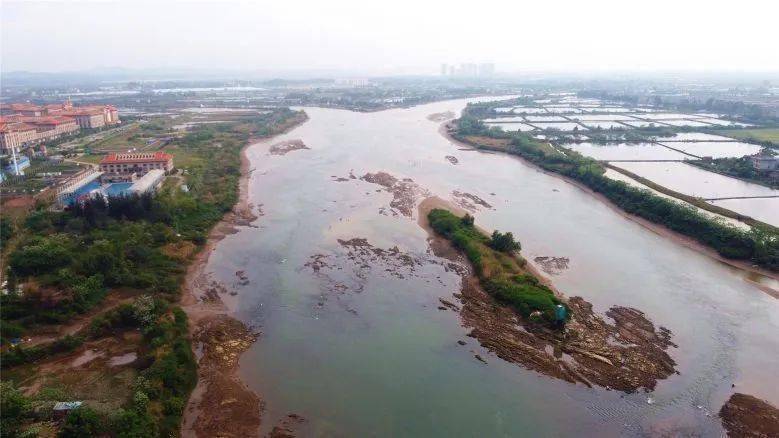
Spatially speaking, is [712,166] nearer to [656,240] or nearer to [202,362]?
[656,240]

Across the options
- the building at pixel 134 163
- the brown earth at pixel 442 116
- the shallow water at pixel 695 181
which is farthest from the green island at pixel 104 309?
the brown earth at pixel 442 116

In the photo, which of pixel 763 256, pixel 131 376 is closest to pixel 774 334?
pixel 763 256

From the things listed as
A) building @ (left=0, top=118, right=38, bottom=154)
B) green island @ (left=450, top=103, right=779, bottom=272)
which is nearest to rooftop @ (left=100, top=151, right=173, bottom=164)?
building @ (left=0, top=118, right=38, bottom=154)

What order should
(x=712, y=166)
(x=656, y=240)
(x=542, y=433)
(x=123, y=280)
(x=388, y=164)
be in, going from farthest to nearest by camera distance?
(x=388, y=164), (x=712, y=166), (x=656, y=240), (x=123, y=280), (x=542, y=433)

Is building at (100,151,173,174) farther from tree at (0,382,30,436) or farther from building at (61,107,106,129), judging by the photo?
building at (61,107,106,129)

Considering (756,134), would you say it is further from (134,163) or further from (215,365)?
(134,163)

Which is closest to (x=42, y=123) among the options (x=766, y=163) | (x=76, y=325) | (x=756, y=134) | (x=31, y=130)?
(x=31, y=130)
